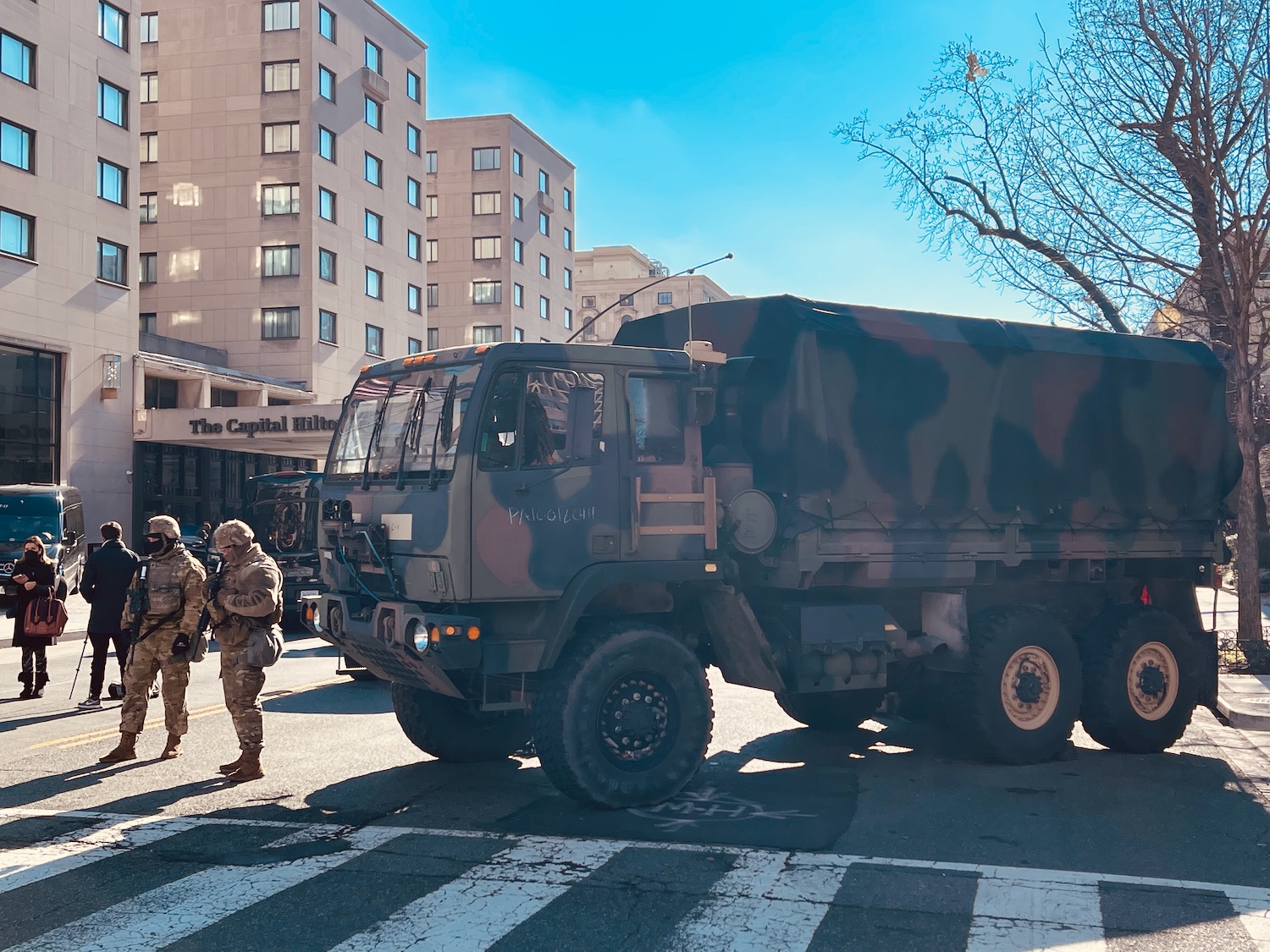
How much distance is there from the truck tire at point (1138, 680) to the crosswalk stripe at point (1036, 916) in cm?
A: 427

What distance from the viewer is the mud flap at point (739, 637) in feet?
27.5

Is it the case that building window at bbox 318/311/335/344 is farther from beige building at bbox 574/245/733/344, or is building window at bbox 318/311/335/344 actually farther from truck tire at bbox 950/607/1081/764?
beige building at bbox 574/245/733/344

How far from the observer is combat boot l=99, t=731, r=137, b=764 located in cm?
912

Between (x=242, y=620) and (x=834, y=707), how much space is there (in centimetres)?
497

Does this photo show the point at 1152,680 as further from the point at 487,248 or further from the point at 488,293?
the point at 487,248

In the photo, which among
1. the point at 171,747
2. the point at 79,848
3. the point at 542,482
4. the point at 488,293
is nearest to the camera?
the point at 79,848

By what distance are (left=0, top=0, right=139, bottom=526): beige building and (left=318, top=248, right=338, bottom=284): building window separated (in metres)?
11.1

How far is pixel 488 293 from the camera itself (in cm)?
6938

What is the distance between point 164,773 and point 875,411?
5857 millimetres

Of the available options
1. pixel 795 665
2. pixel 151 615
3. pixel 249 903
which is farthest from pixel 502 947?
pixel 151 615

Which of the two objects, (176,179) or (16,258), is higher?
(176,179)

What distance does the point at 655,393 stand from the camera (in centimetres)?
820

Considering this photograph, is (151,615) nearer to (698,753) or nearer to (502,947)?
(698,753)

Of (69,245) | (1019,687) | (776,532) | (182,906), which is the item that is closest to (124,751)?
(182,906)
